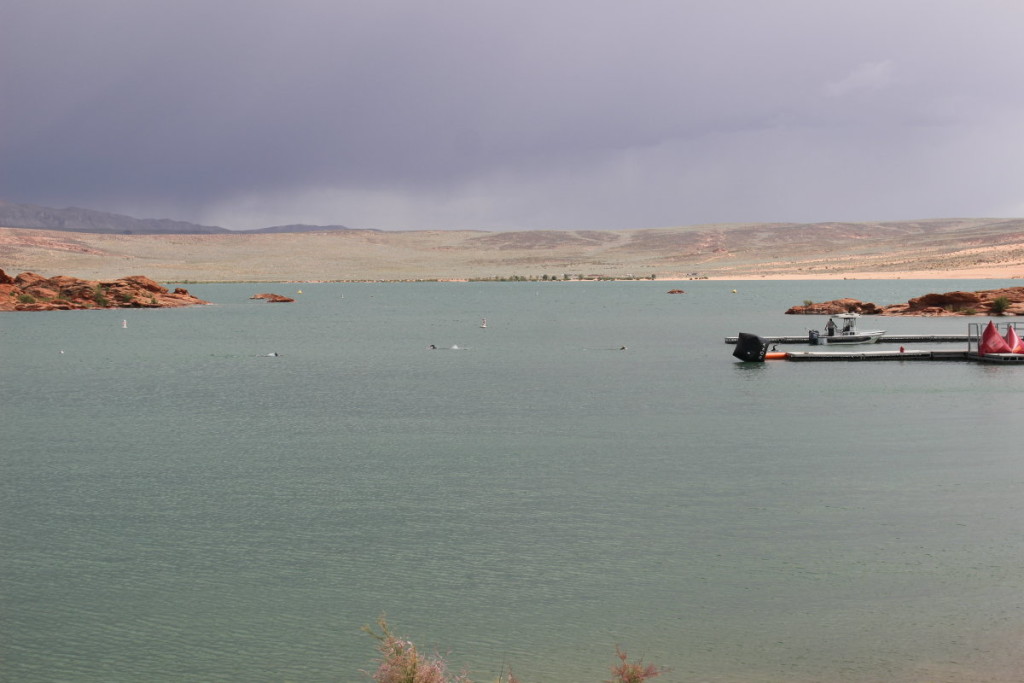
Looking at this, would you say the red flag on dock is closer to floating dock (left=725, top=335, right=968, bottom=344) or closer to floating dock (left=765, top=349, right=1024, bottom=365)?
floating dock (left=765, top=349, right=1024, bottom=365)

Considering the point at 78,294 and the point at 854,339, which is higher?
the point at 854,339

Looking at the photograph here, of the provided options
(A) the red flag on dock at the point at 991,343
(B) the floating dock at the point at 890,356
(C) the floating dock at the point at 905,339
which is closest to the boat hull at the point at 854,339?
(C) the floating dock at the point at 905,339

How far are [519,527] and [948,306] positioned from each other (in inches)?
2444

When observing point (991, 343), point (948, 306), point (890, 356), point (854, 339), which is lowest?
point (890, 356)

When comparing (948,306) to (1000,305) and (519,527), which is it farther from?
(519,527)

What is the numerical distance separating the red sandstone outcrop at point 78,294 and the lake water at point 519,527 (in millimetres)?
57092

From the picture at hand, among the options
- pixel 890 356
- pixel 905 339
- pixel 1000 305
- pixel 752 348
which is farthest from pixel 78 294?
pixel 1000 305

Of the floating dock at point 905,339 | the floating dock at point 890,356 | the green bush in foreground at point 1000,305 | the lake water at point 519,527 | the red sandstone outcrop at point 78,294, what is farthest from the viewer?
the red sandstone outcrop at point 78,294

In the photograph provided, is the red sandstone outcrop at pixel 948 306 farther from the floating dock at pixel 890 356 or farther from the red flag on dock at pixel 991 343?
the floating dock at pixel 890 356

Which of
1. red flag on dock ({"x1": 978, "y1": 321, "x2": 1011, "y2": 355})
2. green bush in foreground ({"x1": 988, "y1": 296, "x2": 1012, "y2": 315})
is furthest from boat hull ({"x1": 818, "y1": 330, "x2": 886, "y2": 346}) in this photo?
green bush in foreground ({"x1": 988, "y1": 296, "x2": 1012, "y2": 315})

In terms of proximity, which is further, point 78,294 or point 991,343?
point 78,294

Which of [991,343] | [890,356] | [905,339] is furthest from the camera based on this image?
[905,339]

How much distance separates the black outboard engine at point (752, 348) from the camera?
1705 inches

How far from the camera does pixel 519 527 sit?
17.0m
